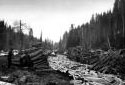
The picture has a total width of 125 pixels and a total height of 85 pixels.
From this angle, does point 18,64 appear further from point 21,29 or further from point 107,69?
point 21,29

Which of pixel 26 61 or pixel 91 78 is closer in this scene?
pixel 91 78

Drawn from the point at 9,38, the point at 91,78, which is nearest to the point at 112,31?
the point at 91,78

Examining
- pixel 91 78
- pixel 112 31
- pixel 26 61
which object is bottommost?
pixel 91 78

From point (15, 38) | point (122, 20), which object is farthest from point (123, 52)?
point (15, 38)

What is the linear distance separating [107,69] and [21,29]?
25196mm

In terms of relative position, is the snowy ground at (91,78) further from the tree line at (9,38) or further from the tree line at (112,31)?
the tree line at (9,38)

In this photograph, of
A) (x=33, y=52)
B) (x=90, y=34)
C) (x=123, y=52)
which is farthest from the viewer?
(x=90, y=34)

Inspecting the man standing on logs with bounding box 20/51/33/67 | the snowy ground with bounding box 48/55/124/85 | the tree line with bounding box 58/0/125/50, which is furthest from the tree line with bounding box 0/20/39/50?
the tree line with bounding box 58/0/125/50

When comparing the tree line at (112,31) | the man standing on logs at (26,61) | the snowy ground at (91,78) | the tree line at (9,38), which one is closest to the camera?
the snowy ground at (91,78)

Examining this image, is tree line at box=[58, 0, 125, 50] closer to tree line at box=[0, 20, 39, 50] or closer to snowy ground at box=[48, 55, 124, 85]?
snowy ground at box=[48, 55, 124, 85]

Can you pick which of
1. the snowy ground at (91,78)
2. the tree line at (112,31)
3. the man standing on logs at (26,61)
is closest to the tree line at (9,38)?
the man standing on logs at (26,61)

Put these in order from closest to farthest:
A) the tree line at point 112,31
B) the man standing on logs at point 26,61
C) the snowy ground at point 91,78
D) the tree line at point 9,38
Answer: the snowy ground at point 91,78 → the man standing on logs at point 26,61 → the tree line at point 112,31 → the tree line at point 9,38

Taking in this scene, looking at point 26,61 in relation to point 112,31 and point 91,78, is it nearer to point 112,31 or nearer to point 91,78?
point 91,78

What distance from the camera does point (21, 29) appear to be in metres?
32.3
